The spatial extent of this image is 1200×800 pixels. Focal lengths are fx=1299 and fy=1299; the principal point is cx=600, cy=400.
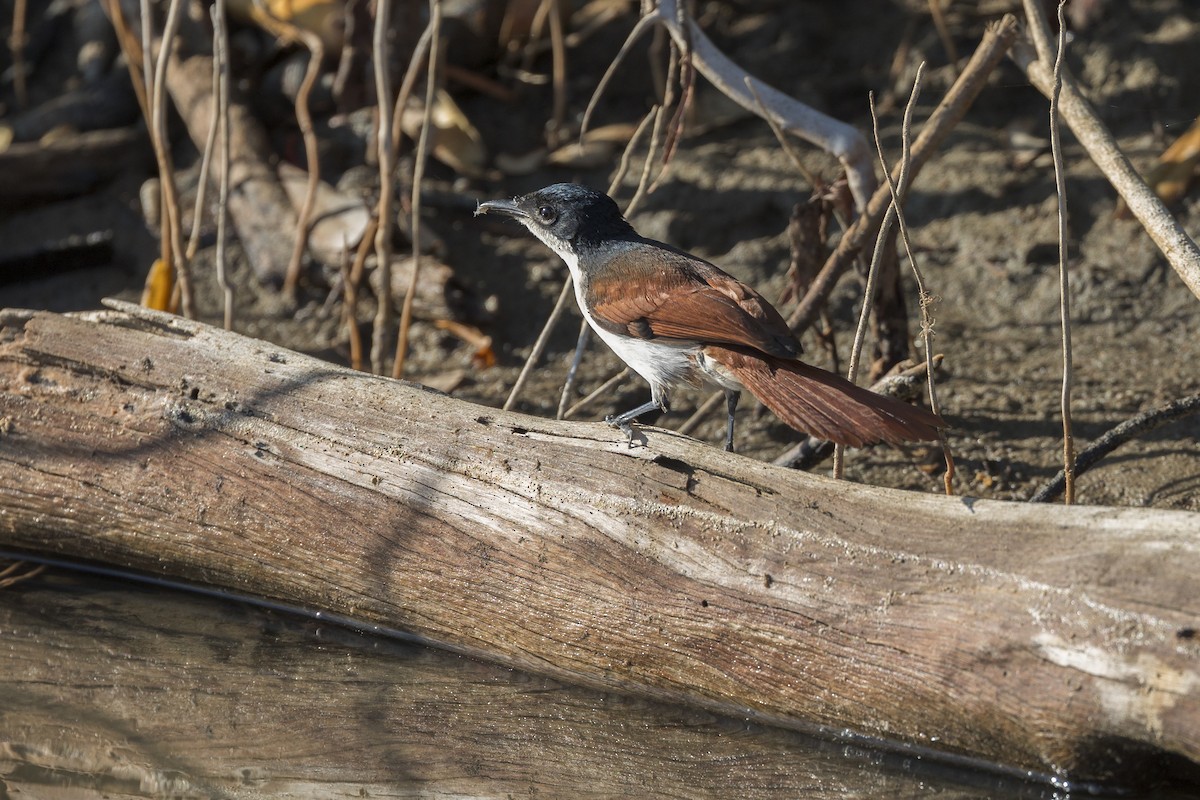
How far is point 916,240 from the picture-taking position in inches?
261

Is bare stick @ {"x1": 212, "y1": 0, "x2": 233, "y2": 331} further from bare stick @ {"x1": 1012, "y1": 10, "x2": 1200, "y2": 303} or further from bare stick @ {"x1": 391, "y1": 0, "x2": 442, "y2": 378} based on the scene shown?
bare stick @ {"x1": 1012, "y1": 10, "x2": 1200, "y2": 303}

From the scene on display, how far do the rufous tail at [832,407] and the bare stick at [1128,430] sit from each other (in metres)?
0.94

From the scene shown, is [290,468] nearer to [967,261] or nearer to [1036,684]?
[1036,684]

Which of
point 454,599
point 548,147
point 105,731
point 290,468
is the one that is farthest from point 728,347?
point 548,147

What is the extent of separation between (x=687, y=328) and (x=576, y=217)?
839 mm

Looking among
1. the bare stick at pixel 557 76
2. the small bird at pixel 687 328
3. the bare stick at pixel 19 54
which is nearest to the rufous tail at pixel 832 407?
the small bird at pixel 687 328

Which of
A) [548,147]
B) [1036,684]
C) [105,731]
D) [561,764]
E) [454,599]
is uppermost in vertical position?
[548,147]

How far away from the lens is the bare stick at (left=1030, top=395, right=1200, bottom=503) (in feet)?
13.9

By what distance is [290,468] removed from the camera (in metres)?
4.29

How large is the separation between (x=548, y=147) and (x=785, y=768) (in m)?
4.43

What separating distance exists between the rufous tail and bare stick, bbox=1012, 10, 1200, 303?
4.01 ft

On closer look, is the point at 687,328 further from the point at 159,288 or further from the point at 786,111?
the point at 159,288

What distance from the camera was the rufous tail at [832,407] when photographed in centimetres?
347

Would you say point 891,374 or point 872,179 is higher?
point 872,179
